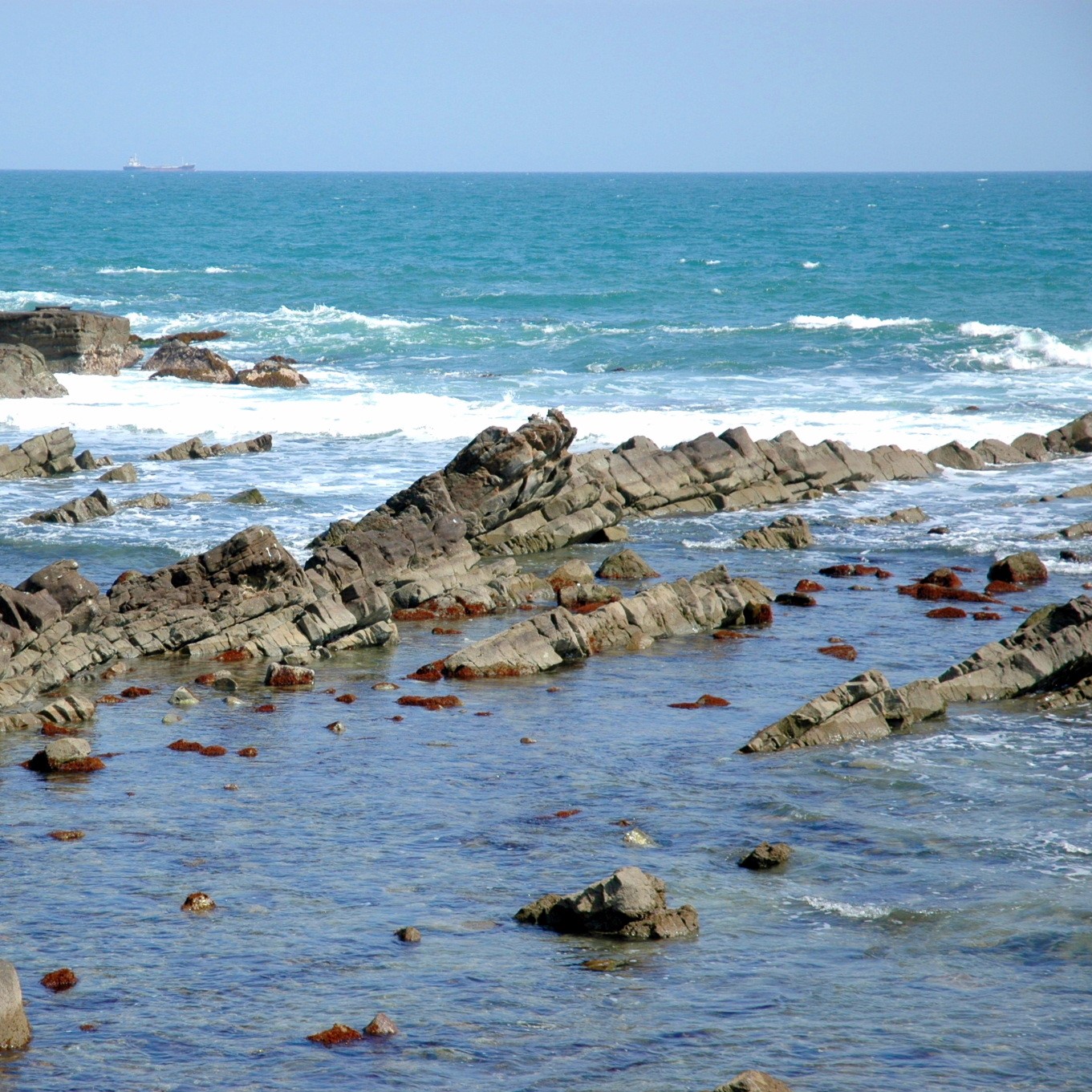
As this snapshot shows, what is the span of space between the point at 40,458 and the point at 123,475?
247 centimetres

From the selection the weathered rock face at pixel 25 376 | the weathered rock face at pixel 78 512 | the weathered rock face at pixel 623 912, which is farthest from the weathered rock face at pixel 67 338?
the weathered rock face at pixel 623 912

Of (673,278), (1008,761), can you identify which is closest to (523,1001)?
(1008,761)

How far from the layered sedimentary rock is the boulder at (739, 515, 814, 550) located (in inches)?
Answer: 346

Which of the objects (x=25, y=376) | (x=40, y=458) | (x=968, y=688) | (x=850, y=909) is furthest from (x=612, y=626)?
(x=25, y=376)

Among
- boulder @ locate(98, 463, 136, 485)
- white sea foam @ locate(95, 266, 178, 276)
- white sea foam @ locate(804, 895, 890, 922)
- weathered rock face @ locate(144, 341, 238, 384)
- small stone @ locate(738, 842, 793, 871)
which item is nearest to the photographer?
white sea foam @ locate(804, 895, 890, 922)

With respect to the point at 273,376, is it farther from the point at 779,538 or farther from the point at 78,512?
the point at 779,538

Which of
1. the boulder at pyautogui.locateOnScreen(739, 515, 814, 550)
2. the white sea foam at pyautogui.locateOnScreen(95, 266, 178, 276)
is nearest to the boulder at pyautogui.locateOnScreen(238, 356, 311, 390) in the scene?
the boulder at pyautogui.locateOnScreen(739, 515, 814, 550)

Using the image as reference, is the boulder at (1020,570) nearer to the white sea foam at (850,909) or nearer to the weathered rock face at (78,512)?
the white sea foam at (850,909)

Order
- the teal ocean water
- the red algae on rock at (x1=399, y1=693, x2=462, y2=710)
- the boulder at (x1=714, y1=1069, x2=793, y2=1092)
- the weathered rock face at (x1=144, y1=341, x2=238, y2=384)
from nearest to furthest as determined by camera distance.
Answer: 1. the boulder at (x1=714, y1=1069, x2=793, y2=1092)
2. the teal ocean water
3. the red algae on rock at (x1=399, y1=693, x2=462, y2=710)
4. the weathered rock face at (x1=144, y1=341, x2=238, y2=384)

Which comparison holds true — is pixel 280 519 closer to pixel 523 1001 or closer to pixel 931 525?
pixel 931 525

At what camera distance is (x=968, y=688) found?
18.2 m

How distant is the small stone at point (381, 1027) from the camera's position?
991 cm

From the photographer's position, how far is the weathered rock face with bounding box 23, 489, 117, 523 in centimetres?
2883

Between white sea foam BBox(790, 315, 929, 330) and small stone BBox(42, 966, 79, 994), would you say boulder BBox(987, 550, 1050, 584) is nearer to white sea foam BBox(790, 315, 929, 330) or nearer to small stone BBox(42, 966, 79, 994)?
small stone BBox(42, 966, 79, 994)
